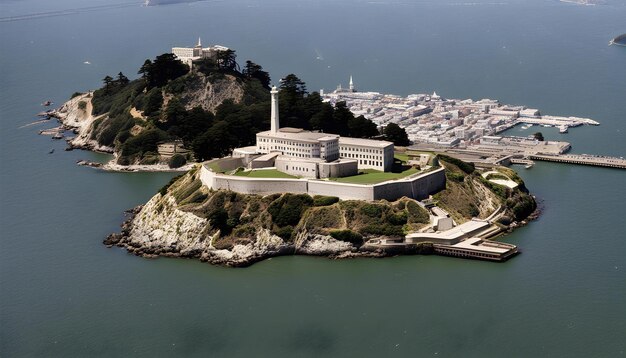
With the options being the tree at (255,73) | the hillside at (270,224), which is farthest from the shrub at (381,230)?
the tree at (255,73)

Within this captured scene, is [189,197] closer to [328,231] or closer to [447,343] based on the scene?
[328,231]

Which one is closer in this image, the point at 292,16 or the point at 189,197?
the point at 189,197

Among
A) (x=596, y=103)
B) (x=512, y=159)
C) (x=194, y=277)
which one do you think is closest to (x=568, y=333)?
(x=194, y=277)

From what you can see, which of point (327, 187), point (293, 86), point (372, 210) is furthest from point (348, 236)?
point (293, 86)

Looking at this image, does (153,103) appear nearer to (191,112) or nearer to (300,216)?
(191,112)

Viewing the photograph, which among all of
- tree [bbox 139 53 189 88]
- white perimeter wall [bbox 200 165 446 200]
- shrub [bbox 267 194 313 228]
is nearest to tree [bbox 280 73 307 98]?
tree [bbox 139 53 189 88]

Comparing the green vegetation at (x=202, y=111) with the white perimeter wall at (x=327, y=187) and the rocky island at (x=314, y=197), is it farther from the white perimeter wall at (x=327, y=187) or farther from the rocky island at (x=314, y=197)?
the white perimeter wall at (x=327, y=187)
